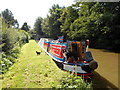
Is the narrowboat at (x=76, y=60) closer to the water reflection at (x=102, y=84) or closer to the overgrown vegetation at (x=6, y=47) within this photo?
the water reflection at (x=102, y=84)

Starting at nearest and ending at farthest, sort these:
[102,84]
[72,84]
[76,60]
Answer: [72,84] → [102,84] → [76,60]

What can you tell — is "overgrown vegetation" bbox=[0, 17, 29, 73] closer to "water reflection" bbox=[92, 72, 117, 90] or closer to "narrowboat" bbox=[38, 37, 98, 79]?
"narrowboat" bbox=[38, 37, 98, 79]

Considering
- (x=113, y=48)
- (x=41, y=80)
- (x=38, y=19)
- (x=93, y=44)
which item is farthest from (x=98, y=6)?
(x=38, y=19)

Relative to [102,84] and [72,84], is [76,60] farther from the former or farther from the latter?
[72,84]

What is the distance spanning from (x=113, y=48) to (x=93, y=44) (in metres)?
5.16

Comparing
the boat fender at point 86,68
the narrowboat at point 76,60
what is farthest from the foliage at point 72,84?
the boat fender at point 86,68

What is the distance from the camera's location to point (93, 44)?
20344mm

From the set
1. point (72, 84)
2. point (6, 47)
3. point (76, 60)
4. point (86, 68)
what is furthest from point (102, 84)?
point (6, 47)

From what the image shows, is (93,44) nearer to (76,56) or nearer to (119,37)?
(119,37)

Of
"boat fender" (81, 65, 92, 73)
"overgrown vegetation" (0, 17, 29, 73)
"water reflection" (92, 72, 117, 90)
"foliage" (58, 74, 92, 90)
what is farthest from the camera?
"overgrown vegetation" (0, 17, 29, 73)

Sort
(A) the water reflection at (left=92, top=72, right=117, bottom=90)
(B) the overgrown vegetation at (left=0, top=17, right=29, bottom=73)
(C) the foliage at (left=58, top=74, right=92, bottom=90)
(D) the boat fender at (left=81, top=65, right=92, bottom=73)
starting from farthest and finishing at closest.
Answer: (B) the overgrown vegetation at (left=0, top=17, right=29, bottom=73) < (A) the water reflection at (left=92, top=72, right=117, bottom=90) < (D) the boat fender at (left=81, top=65, right=92, bottom=73) < (C) the foliage at (left=58, top=74, right=92, bottom=90)

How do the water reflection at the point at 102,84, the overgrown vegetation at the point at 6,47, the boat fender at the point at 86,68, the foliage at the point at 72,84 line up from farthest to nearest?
the overgrown vegetation at the point at 6,47 → the water reflection at the point at 102,84 → the boat fender at the point at 86,68 → the foliage at the point at 72,84

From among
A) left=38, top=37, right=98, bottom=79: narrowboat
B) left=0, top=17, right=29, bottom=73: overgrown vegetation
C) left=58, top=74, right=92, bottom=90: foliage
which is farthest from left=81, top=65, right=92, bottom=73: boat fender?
left=0, top=17, right=29, bottom=73: overgrown vegetation

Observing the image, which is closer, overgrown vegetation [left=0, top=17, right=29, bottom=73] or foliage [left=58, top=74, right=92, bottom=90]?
foliage [left=58, top=74, right=92, bottom=90]
